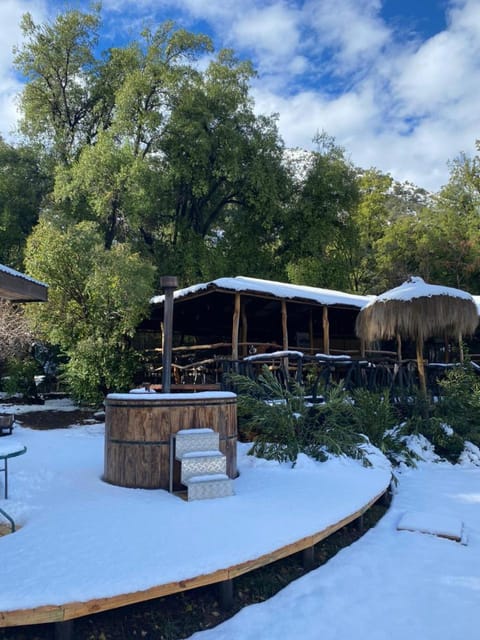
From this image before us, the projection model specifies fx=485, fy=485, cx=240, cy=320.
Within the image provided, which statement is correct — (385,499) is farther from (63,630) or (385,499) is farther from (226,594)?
(63,630)

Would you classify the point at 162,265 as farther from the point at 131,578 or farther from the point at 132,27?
the point at 131,578

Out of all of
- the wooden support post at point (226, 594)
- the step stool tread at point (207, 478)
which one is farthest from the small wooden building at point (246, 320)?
the wooden support post at point (226, 594)

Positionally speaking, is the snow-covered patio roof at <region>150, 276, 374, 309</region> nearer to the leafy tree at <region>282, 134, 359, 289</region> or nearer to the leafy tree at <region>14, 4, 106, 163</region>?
the leafy tree at <region>282, 134, 359, 289</region>

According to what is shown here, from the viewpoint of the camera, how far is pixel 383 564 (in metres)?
4.09

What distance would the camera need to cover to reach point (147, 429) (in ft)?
16.2

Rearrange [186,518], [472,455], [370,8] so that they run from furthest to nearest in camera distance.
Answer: [370,8], [472,455], [186,518]

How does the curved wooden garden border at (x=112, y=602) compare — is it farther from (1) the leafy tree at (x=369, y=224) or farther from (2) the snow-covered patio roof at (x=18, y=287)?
(1) the leafy tree at (x=369, y=224)

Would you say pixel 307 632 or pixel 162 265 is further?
pixel 162 265

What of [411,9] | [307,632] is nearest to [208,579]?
[307,632]

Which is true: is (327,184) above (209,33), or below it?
below

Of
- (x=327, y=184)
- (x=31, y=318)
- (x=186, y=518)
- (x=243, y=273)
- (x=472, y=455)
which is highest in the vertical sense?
(x=327, y=184)

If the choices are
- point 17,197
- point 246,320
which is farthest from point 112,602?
point 17,197

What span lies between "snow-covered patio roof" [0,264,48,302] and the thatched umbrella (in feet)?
20.9

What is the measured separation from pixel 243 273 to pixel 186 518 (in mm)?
15411
